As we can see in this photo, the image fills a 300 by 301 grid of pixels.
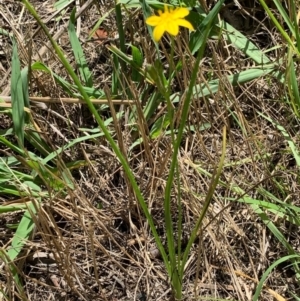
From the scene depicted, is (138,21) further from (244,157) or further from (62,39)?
(244,157)

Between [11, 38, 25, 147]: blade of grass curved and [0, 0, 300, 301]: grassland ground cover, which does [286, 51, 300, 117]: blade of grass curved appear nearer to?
[0, 0, 300, 301]: grassland ground cover

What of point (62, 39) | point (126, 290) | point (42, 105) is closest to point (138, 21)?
point (62, 39)

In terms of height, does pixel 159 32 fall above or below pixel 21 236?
above

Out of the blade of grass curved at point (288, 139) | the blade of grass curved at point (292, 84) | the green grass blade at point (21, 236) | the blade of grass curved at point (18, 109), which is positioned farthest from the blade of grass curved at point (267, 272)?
the blade of grass curved at point (18, 109)

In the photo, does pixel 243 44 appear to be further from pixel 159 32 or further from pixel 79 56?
pixel 159 32

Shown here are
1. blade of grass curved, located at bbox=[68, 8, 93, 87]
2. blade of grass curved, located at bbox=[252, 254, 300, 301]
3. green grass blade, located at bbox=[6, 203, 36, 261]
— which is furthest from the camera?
blade of grass curved, located at bbox=[68, 8, 93, 87]

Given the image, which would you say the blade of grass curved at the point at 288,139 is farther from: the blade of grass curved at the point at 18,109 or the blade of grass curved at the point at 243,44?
the blade of grass curved at the point at 18,109

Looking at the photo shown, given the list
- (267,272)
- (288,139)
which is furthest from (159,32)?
(288,139)

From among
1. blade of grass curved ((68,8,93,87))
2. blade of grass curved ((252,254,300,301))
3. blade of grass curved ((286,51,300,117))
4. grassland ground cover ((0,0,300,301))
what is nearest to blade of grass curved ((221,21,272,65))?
grassland ground cover ((0,0,300,301))
